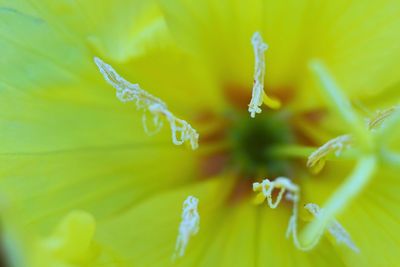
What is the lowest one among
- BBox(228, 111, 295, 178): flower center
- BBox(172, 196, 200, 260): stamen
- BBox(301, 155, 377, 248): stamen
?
BBox(301, 155, 377, 248): stamen

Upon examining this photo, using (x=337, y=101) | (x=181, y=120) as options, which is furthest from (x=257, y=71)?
(x=337, y=101)

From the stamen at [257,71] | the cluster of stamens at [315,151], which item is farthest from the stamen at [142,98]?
the stamen at [257,71]

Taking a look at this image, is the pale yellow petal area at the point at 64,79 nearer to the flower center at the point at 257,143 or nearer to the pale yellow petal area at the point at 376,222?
the flower center at the point at 257,143

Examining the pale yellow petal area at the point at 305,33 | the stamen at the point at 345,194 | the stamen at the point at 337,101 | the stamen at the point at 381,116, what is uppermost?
the pale yellow petal area at the point at 305,33

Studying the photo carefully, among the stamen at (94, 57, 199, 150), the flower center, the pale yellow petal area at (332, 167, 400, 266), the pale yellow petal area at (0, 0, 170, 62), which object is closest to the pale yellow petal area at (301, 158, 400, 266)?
the pale yellow petal area at (332, 167, 400, 266)

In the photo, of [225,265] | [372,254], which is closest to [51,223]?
[225,265]

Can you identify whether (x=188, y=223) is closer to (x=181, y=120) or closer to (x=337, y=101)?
(x=181, y=120)

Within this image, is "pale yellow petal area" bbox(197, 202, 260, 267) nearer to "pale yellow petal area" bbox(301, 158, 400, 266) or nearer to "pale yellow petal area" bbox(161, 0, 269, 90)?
"pale yellow petal area" bbox(301, 158, 400, 266)

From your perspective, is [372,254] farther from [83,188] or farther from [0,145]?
[0,145]
